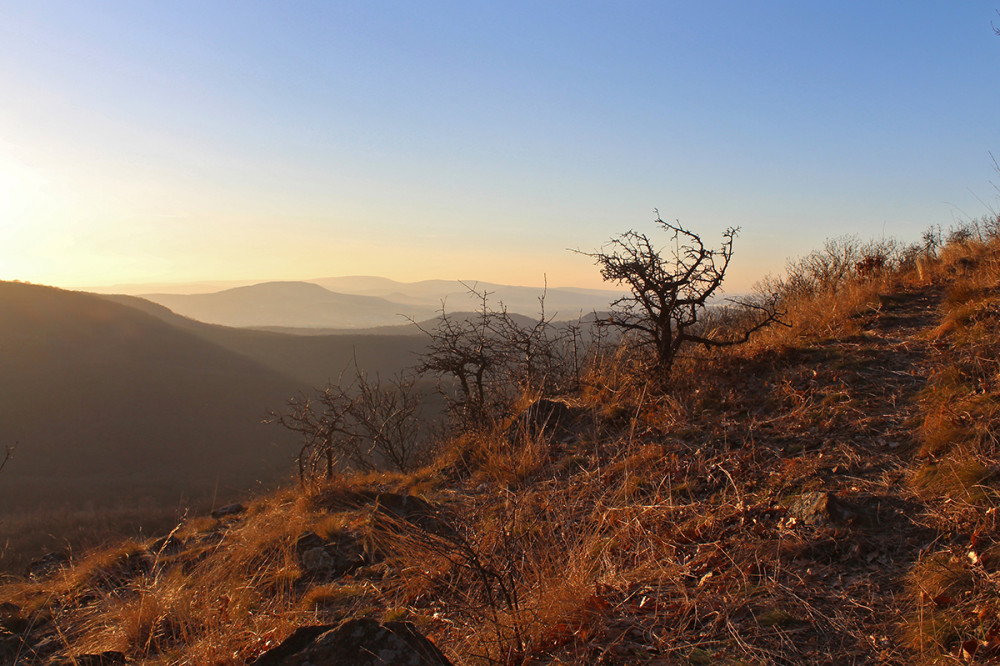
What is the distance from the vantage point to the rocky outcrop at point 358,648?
1.92 metres

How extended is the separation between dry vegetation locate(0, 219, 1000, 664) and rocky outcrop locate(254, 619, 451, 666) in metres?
0.35

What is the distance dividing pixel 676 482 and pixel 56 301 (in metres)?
76.1

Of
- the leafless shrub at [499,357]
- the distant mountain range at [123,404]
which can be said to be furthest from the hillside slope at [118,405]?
the leafless shrub at [499,357]

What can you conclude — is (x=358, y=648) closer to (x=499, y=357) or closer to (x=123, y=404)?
(x=499, y=357)

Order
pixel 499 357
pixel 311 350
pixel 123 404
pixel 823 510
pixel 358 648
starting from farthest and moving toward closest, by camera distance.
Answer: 1. pixel 311 350
2. pixel 123 404
3. pixel 499 357
4. pixel 823 510
5. pixel 358 648

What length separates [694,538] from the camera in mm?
3068

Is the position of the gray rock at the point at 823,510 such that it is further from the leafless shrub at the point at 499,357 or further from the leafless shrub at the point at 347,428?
the leafless shrub at the point at 347,428

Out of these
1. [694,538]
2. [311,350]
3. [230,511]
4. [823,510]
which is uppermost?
[823,510]

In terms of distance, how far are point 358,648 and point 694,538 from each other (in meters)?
1.96

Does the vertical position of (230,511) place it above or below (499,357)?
below

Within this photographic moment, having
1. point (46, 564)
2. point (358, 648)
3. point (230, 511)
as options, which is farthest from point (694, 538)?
point (46, 564)

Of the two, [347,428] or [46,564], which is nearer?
[46,564]

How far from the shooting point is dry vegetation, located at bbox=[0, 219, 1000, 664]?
7.25 ft

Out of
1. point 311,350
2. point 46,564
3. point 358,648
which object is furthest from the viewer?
point 311,350
